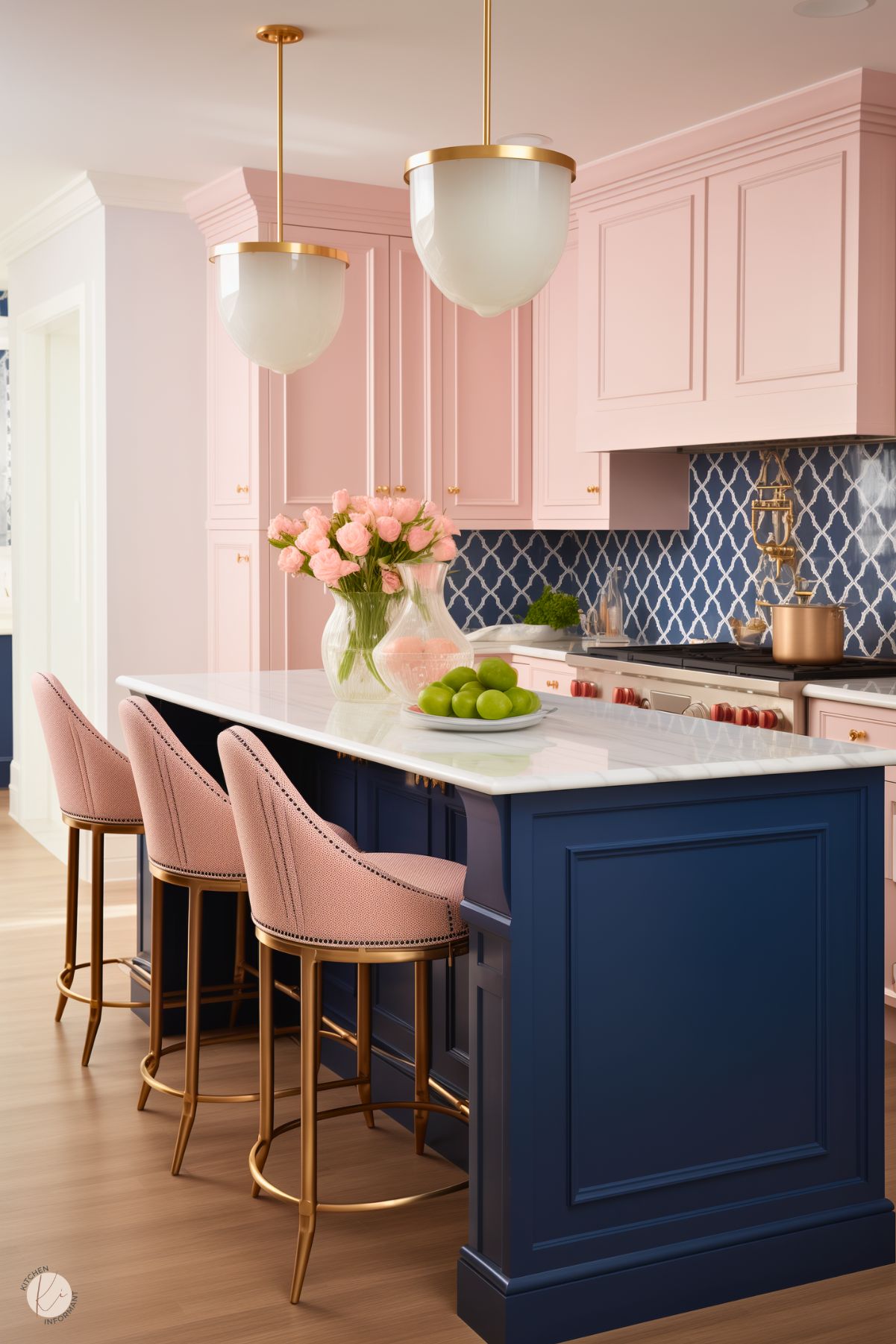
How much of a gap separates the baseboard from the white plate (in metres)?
0.93

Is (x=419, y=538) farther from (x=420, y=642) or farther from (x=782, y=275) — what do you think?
(x=782, y=275)

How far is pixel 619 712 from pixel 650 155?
2396 millimetres

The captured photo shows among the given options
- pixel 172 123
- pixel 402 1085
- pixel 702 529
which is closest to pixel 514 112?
pixel 172 123

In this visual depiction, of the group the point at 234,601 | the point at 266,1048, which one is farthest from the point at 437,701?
the point at 234,601

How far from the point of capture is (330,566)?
3289 millimetres

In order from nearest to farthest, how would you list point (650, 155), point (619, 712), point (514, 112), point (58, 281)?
1. point (619, 712)
2. point (514, 112)
3. point (650, 155)
4. point (58, 281)

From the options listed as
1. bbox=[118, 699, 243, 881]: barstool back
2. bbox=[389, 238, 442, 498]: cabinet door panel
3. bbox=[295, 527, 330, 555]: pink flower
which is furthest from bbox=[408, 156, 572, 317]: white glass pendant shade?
bbox=[389, 238, 442, 498]: cabinet door panel

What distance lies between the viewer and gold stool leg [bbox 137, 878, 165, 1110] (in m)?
3.29

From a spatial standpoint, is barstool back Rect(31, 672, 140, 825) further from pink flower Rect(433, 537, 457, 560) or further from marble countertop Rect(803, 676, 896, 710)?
marble countertop Rect(803, 676, 896, 710)

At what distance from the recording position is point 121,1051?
3.79 m

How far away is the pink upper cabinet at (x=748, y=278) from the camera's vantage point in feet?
13.3

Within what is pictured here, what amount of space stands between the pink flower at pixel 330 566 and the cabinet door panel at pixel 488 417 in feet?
7.88

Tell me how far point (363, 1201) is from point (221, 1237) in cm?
32

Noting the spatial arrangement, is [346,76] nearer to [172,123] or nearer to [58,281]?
[172,123]
